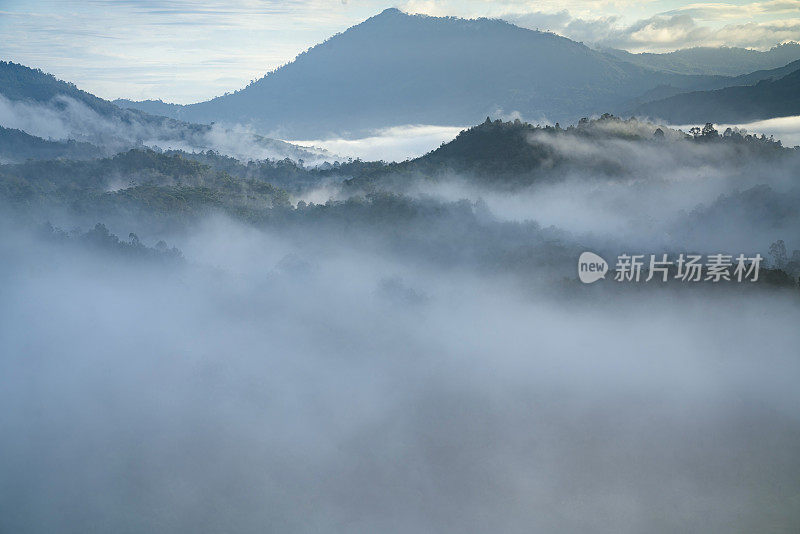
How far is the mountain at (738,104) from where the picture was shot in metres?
133

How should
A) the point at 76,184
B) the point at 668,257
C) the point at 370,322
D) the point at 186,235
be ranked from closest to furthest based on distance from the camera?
the point at 668,257, the point at 370,322, the point at 186,235, the point at 76,184

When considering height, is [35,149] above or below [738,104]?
below

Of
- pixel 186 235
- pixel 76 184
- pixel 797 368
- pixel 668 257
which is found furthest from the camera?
pixel 76 184

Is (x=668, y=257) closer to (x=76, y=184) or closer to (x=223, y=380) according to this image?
(x=223, y=380)

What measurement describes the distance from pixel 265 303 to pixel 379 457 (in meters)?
23.8

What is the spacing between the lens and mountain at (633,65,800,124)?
13343 cm

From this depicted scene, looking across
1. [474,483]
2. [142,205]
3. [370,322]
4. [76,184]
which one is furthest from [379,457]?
[76,184]

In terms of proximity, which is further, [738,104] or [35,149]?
[35,149]

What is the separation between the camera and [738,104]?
147125 mm

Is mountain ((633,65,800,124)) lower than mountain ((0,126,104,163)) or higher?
higher

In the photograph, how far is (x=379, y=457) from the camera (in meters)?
66.9

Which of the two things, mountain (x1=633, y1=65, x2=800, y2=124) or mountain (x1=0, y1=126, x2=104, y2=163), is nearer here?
Answer: mountain (x1=633, y1=65, x2=800, y2=124)

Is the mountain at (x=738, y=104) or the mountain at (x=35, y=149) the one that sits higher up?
the mountain at (x=738, y=104)

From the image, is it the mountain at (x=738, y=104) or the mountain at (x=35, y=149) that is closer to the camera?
the mountain at (x=738, y=104)
